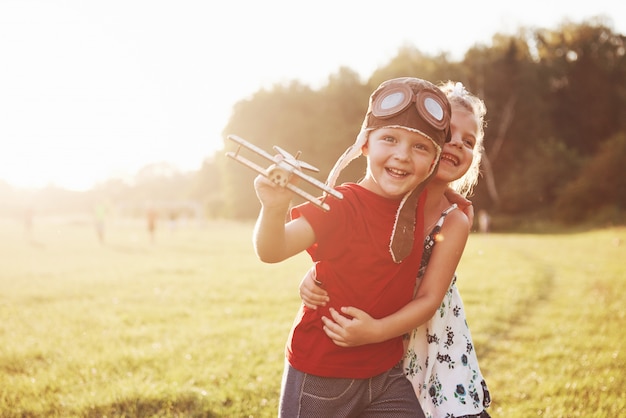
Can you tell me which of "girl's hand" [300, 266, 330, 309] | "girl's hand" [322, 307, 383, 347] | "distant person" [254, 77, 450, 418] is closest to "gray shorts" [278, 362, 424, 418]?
"distant person" [254, 77, 450, 418]

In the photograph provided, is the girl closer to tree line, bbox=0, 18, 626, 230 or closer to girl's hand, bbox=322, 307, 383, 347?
girl's hand, bbox=322, 307, 383, 347

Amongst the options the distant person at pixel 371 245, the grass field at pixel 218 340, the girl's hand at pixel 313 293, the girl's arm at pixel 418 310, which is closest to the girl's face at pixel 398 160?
the distant person at pixel 371 245

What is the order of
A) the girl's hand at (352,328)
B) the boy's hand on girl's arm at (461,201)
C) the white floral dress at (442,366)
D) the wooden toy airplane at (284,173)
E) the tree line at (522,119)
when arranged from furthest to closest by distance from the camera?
the tree line at (522,119) < the boy's hand on girl's arm at (461,201) < the white floral dress at (442,366) < the girl's hand at (352,328) < the wooden toy airplane at (284,173)

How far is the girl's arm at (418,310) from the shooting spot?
2410 mm

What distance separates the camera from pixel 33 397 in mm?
4734

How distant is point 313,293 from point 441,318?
32.8 inches

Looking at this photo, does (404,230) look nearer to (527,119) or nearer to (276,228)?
(276,228)

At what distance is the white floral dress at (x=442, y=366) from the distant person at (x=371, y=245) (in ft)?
0.76

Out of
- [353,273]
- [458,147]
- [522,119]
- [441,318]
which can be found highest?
[522,119]

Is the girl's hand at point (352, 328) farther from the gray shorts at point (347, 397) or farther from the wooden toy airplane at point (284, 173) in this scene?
the wooden toy airplane at point (284, 173)

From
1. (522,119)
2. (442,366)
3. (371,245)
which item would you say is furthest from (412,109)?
(522,119)

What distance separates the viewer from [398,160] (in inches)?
97.0

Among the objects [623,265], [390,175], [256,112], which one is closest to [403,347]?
[390,175]

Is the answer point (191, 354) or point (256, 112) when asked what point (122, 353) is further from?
point (256, 112)
